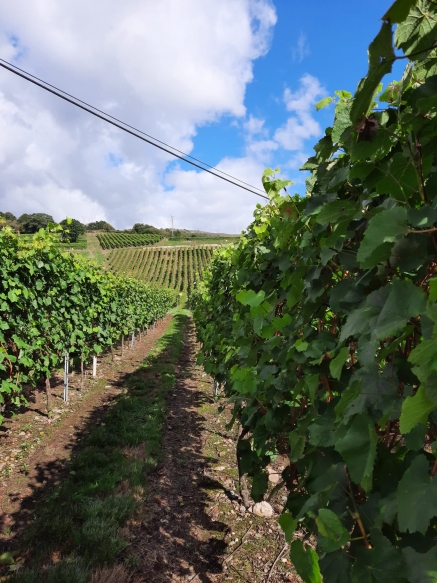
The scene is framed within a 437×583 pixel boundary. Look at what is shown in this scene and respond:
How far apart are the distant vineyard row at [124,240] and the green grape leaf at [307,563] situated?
301 feet

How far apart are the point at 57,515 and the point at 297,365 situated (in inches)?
128

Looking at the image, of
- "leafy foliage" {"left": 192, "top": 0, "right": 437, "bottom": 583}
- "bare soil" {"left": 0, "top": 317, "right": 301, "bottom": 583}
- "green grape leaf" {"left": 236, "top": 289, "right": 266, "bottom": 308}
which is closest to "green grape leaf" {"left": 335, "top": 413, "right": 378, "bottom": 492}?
"leafy foliage" {"left": 192, "top": 0, "right": 437, "bottom": 583}

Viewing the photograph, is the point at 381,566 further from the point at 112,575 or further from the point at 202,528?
the point at 202,528

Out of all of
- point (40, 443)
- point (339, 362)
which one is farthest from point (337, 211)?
point (40, 443)

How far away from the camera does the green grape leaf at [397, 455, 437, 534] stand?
0.60 metres

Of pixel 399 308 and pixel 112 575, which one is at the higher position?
pixel 399 308

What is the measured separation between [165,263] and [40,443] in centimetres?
7119

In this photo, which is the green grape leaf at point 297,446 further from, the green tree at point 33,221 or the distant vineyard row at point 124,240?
the distant vineyard row at point 124,240

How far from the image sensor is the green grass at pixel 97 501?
2.88m

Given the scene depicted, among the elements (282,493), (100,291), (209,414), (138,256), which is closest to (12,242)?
(100,291)

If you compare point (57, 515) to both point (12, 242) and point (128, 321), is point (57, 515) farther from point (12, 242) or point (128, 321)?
point (128, 321)

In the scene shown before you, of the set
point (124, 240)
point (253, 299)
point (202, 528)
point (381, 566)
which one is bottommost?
point (202, 528)

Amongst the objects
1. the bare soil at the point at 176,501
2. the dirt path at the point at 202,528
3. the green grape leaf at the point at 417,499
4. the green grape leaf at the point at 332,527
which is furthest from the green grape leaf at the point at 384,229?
the dirt path at the point at 202,528

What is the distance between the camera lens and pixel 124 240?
9606cm
